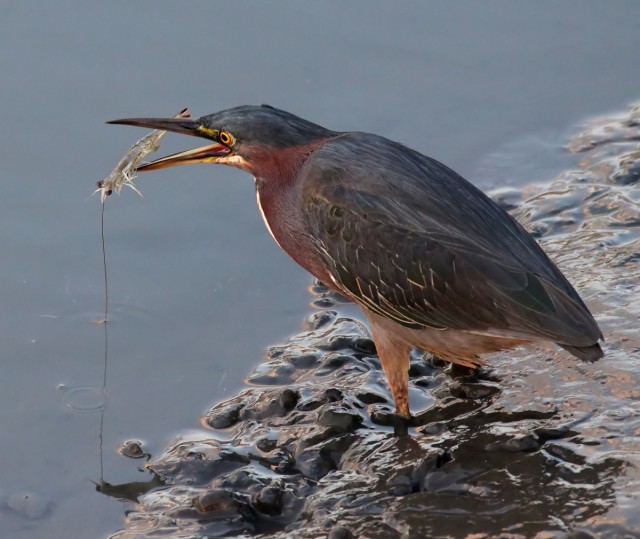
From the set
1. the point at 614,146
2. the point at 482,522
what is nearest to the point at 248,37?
the point at 614,146

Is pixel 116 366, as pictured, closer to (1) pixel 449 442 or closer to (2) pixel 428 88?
(1) pixel 449 442

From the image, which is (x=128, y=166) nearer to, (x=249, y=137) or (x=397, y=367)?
(x=249, y=137)

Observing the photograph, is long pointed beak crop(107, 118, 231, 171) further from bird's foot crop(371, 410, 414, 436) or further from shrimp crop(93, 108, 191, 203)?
bird's foot crop(371, 410, 414, 436)

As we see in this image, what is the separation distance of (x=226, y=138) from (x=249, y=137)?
145 mm

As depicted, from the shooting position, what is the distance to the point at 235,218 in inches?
313

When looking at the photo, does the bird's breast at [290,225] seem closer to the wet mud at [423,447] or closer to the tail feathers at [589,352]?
the wet mud at [423,447]

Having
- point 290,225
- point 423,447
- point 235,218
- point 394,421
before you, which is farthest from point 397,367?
point 235,218

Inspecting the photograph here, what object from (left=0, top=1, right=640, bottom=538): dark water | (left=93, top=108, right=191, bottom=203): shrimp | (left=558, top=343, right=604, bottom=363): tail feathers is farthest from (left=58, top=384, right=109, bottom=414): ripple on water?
(left=558, top=343, right=604, bottom=363): tail feathers

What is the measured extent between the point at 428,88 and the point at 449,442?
431 centimetres

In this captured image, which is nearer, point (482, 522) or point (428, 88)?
point (482, 522)

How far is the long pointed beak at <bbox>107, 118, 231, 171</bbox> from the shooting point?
20.5 feet

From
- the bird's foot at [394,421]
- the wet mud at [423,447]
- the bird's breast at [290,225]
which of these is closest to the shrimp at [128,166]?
the bird's breast at [290,225]

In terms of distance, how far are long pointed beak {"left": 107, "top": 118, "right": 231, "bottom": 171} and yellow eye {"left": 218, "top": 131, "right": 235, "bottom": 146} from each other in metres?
0.03

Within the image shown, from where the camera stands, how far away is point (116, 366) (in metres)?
6.73
